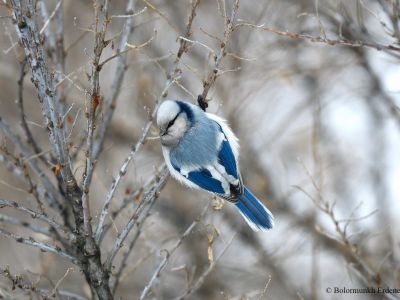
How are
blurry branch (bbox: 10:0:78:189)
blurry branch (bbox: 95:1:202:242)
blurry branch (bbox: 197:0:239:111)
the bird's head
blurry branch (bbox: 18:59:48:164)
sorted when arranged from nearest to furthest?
blurry branch (bbox: 10:0:78:189) < blurry branch (bbox: 95:1:202:242) < blurry branch (bbox: 197:0:239:111) < blurry branch (bbox: 18:59:48:164) < the bird's head

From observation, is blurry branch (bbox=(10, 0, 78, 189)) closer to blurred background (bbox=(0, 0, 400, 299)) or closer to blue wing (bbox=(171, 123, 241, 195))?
blue wing (bbox=(171, 123, 241, 195))

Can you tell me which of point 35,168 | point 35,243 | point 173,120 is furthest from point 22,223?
point 173,120

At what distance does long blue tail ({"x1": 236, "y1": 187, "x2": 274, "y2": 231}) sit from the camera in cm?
457

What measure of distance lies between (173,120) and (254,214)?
3.48 feet

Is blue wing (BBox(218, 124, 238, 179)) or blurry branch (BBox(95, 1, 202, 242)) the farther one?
blue wing (BBox(218, 124, 238, 179))

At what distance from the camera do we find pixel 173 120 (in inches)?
168

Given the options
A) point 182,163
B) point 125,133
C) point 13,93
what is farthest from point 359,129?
point 182,163

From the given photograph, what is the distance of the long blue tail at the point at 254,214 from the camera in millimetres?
4574

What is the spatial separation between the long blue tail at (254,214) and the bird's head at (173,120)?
2.44ft

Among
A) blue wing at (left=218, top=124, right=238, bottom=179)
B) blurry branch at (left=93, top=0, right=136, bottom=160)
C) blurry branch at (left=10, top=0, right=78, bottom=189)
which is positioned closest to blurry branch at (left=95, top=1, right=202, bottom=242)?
blurry branch at (left=10, top=0, right=78, bottom=189)

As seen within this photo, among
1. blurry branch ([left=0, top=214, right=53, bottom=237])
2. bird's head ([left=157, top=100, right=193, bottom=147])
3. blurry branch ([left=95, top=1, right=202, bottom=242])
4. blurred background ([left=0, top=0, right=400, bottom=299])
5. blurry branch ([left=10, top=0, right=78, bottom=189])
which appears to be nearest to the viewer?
blurry branch ([left=0, top=214, right=53, bottom=237])

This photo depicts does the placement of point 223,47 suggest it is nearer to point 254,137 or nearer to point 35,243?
point 35,243

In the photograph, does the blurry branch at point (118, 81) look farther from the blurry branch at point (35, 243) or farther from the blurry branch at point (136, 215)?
the blurry branch at point (35, 243)

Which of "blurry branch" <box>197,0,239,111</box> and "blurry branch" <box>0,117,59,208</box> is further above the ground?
"blurry branch" <box>197,0,239,111</box>
